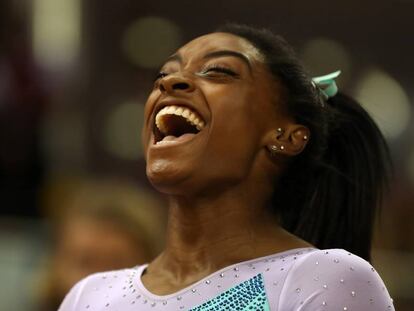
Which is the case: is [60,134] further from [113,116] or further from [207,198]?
[207,198]

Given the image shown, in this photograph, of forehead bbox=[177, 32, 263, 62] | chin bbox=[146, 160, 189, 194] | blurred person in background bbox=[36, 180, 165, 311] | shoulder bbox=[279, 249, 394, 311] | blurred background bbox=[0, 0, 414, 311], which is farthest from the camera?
blurred background bbox=[0, 0, 414, 311]

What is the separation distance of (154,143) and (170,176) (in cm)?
11

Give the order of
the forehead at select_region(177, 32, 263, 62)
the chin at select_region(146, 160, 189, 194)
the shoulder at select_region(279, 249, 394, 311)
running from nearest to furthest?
the shoulder at select_region(279, 249, 394, 311) < the chin at select_region(146, 160, 189, 194) < the forehead at select_region(177, 32, 263, 62)

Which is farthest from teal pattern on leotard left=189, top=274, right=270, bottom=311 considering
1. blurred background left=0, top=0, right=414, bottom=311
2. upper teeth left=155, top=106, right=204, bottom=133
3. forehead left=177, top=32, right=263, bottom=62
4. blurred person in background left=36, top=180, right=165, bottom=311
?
blurred background left=0, top=0, right=414, bottom=311

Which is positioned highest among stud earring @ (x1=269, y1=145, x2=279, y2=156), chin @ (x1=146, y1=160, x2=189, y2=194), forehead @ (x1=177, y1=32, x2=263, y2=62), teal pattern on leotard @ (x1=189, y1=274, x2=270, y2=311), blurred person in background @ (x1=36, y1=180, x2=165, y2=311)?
forehead @ (x1=177, y1=32, x2=263, y2=62)

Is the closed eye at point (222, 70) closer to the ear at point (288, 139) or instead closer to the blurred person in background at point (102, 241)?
the ear at point (288, 139)

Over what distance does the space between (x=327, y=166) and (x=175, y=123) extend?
0.33 m

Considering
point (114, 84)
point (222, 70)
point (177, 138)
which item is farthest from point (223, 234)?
point (114, 84)

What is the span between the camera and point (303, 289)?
1541 millimetres

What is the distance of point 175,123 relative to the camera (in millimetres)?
1785

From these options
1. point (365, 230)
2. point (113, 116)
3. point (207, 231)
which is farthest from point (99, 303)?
point (113, 116)

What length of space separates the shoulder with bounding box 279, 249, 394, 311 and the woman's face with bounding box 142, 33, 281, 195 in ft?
0.77

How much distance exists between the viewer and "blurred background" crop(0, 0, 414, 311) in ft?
11.8

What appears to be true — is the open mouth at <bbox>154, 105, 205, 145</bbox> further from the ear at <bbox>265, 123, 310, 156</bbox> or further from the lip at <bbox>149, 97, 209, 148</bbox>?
the ear at <bbox>265, 123, 310, 156</bbox>
